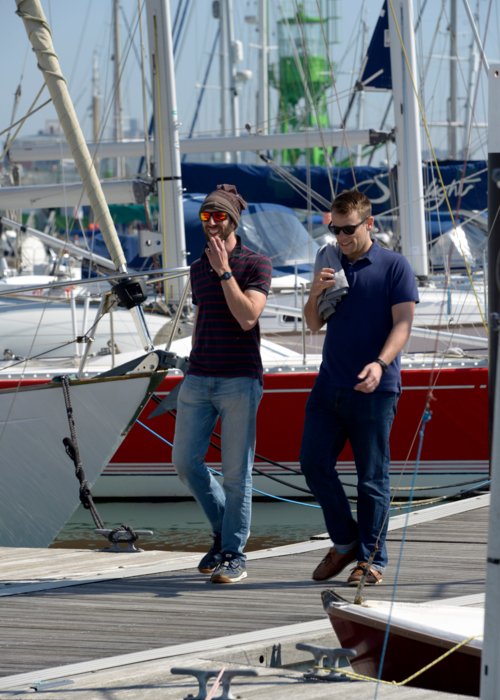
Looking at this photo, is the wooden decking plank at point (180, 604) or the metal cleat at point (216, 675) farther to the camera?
the wooden decking plank at point (180, 604)

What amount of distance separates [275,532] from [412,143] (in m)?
4.77

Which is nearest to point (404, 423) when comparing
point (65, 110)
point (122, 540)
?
point (65, 110)

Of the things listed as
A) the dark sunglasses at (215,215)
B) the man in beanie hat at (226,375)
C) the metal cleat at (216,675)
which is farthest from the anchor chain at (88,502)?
the metal cleat at (216,675)

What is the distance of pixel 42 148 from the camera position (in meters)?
17.3

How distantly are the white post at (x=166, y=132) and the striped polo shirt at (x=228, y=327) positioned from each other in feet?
18.3

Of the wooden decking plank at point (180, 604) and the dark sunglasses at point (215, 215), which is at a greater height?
the dark sunglasses at point (215, 215)

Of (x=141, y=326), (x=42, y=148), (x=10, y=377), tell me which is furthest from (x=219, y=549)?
(x=42, y=148)

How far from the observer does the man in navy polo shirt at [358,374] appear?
504cm

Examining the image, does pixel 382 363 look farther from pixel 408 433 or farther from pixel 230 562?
pixel 408 433

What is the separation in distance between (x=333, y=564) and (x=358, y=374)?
864 millimetres

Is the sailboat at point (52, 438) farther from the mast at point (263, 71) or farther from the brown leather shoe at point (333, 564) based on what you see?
the mast at point (263, 71)

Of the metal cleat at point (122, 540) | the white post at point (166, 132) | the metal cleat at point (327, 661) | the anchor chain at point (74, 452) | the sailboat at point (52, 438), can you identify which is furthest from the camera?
the white post at point (166, 132)

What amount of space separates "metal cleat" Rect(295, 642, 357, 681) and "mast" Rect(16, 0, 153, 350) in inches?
190

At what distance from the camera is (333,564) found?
5230 mm
